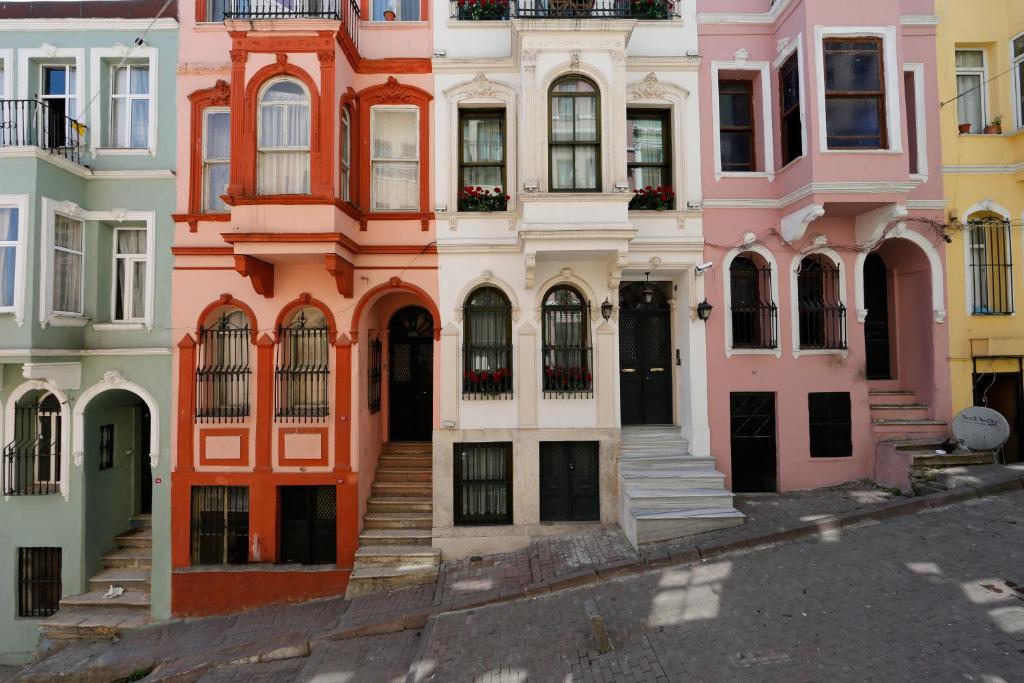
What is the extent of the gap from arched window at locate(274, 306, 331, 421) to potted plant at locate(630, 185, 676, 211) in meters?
6.65

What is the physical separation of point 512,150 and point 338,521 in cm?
792

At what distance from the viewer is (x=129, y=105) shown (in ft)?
33.7

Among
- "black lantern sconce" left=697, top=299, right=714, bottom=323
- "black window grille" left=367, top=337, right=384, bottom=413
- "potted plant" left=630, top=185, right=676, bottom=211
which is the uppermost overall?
"potted plant" left=630, top=185, right=676, bottom=211

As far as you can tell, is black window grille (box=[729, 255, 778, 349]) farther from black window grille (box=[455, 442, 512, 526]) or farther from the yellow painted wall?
black window grille (box=[455, 442, 512, 526])

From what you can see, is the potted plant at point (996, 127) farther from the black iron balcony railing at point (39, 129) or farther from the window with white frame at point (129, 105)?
the black iron balcony railing at point (39, 129)

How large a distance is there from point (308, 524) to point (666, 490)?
6837 millimetres

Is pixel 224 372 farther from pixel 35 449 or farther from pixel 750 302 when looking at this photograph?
pixel 750 302

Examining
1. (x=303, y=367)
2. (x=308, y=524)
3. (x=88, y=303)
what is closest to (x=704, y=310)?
(x=303, y=367)

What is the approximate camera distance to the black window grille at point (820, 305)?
10188mm

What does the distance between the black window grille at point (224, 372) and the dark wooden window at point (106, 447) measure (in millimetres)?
2678

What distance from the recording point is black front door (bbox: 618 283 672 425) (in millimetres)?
10664

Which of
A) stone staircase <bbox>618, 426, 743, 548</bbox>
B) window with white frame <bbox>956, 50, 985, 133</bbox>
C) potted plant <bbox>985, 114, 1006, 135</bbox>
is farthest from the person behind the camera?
window with white frame <bbox>956, 50, 985, 133</bbox>

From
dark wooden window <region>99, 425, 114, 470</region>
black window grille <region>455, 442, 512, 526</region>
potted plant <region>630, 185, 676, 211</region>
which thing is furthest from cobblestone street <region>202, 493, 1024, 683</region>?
potted plant <region>630, 185, 676, 211</region>

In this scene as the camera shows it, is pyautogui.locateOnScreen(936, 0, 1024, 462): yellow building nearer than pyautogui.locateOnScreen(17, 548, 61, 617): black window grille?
No
